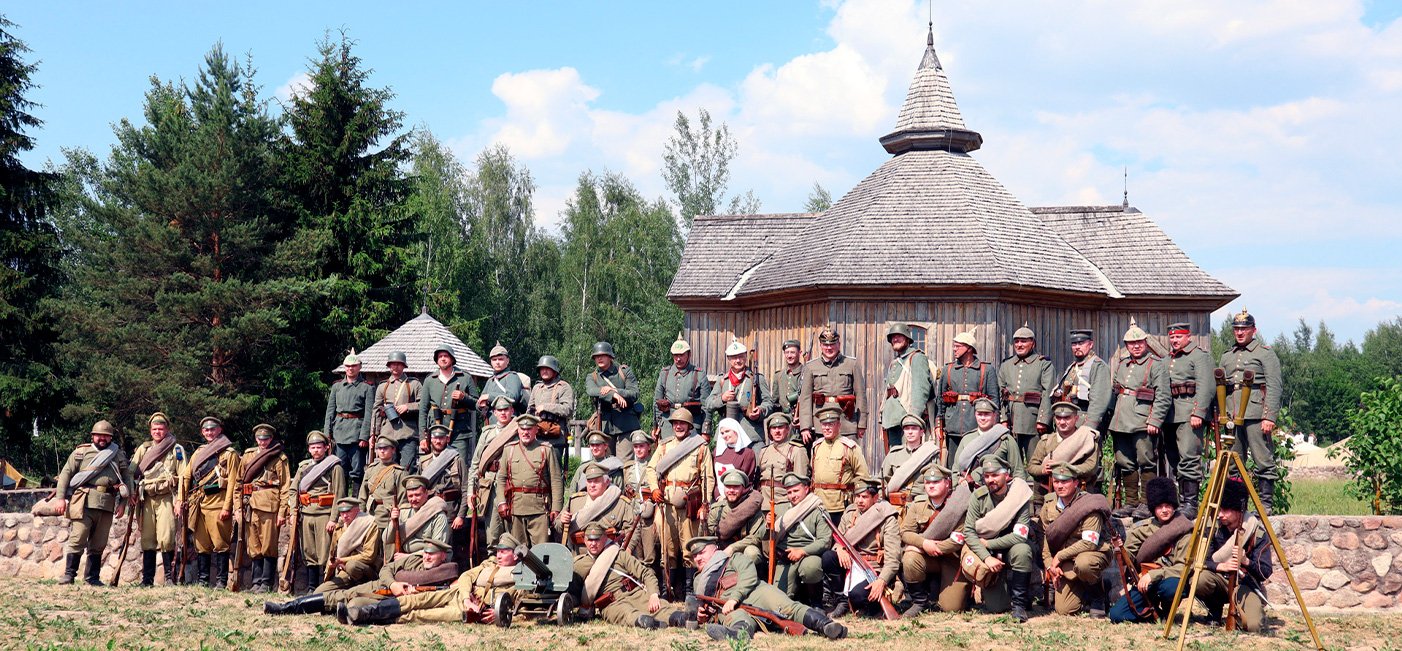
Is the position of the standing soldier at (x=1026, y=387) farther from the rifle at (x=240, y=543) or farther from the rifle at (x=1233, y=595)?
the rifle at (x=240, y=543)

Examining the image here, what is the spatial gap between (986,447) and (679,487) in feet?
9.73

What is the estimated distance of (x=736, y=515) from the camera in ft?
35.2

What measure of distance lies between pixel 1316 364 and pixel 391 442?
77725 mm

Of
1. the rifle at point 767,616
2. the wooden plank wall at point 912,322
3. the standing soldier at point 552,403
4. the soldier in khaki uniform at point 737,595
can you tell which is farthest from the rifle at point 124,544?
the wooden plank wall at point 912,322

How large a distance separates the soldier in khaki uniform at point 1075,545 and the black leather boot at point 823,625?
220 cm

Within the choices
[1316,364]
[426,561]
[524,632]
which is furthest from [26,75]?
[1316,364]

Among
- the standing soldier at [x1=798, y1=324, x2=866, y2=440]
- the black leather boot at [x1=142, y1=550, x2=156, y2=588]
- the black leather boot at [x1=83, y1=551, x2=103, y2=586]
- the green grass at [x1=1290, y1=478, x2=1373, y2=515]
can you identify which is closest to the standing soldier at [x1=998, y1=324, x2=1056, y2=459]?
the standing soldier at [x1=798, y1=324, x2=866, y2=440]

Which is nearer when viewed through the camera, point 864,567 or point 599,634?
point 599,634

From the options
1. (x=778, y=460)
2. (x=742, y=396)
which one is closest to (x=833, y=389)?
(x=742, y=396)

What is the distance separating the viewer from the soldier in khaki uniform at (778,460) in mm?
11133

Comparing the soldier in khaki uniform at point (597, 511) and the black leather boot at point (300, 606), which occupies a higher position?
the soldier in khaki uniform at point (597, 511)

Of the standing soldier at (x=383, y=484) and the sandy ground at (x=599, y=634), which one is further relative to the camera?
the standing soldier at (x=383, y=484)

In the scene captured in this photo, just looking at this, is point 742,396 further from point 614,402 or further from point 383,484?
point 383,484

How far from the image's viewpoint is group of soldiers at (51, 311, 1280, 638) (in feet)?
33.7
